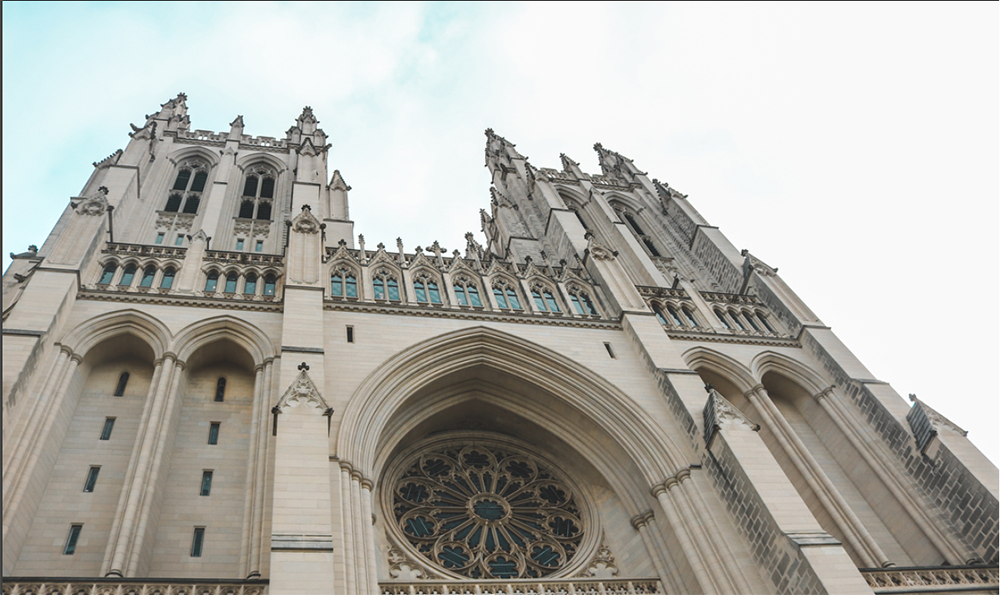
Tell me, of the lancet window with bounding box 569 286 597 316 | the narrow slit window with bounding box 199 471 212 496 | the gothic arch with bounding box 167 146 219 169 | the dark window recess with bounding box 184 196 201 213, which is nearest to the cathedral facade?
the narrow slit window with bounding box 199 471 212 496

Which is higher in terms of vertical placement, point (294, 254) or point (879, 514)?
point (294, 254)

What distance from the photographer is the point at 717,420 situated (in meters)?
15.4

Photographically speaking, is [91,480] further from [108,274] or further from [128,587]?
[108,274]

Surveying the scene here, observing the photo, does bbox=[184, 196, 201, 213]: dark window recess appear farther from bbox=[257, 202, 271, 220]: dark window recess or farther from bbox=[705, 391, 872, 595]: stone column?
bbox=[705, 391, 872, 595]: stone column

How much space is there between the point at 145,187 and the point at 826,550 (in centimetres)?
2294

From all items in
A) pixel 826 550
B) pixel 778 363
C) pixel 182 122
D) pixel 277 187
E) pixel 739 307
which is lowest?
pixel 826 550

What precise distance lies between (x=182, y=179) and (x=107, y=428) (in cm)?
1460

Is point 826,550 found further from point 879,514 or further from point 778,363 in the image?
point 778,363

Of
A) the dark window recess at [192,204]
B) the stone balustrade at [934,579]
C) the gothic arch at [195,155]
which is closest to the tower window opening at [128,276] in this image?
the dark window recess at [192,204]

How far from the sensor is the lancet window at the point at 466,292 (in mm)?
20422

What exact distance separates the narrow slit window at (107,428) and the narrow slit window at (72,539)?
2246 millimetres

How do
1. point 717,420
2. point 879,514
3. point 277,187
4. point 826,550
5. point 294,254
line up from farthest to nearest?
point 277,187
point 294,254
point 879,514
point 717,420
point 826,550

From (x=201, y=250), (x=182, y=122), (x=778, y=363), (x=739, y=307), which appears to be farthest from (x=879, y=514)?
(x=182, y=122)

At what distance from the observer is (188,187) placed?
26047 mm
